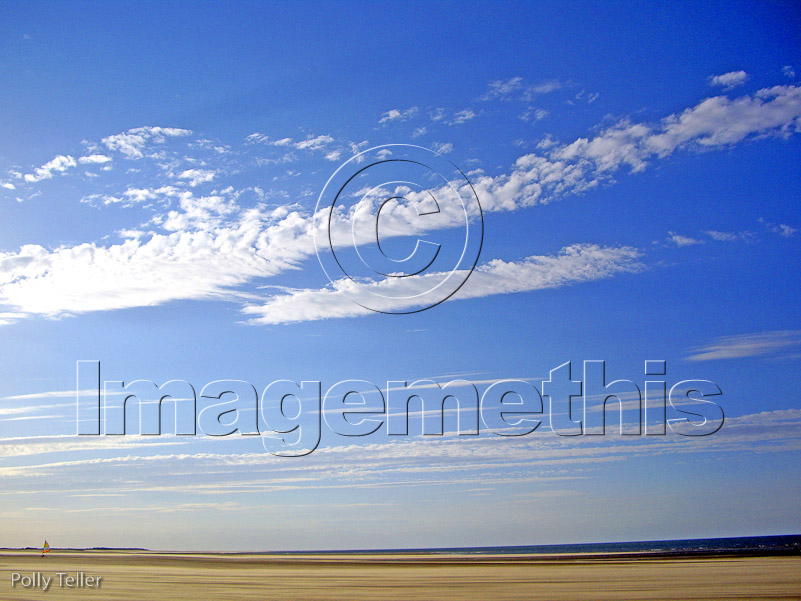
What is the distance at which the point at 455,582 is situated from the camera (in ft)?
58.2

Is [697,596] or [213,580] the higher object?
[697,596]

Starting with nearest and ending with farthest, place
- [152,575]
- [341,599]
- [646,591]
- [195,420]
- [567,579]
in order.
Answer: [341,599] → [646,591] → [567,579] → [195,420] → [152,575]

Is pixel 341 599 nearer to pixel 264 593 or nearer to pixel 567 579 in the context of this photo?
pixel 264 593

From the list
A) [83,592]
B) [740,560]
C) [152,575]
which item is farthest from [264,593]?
[740,560]

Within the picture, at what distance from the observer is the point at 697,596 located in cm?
1476

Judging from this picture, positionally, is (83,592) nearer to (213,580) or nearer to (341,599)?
(213,580)

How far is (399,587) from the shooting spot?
16781 mm

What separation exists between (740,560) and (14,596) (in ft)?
83.2

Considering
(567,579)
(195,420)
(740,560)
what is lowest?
(740,560)

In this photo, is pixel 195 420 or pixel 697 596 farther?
pixel 195 420

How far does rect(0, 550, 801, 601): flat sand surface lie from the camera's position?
15.1 meters

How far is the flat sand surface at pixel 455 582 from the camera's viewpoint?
596 inches

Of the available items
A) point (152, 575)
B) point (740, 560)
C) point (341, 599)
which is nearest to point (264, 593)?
point (341, 599)

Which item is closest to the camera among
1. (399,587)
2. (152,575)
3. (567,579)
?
(399,587)
